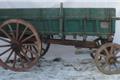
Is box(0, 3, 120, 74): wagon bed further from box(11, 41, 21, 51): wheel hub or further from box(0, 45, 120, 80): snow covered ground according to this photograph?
box(0, 45, 120, 80): snow covered ground

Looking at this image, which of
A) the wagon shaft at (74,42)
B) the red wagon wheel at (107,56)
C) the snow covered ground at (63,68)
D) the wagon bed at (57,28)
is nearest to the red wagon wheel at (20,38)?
the wagon bed at (57,28)

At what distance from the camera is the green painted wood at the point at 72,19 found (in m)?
6.15

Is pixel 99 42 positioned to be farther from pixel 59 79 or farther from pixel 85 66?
pixel 59 79

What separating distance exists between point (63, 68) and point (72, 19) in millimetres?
970

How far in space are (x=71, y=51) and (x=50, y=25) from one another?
1.44 metres

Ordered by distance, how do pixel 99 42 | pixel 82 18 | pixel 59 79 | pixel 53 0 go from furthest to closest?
pixel 53 0 → pixel 99 42 → pixel 82 18 → pixel 59 79

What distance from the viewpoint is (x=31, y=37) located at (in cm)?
611

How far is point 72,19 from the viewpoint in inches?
243

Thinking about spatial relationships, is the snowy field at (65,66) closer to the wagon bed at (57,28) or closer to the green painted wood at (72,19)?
the wagon bed at (57,28)

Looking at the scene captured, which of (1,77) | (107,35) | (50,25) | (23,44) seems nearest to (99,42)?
(107,35)

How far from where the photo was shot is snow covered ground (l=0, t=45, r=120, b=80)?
588 cm

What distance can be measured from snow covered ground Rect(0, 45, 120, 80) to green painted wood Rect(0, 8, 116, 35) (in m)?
0.70

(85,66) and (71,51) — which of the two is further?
(71,51)

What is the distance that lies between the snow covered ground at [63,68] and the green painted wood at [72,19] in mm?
705
